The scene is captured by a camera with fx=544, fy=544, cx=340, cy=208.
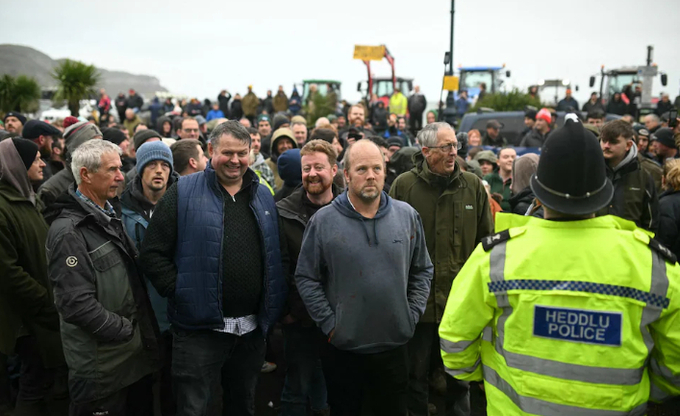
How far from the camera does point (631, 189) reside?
4.68m

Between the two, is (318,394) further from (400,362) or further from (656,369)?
(656,369)

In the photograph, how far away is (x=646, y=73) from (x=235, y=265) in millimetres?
21569

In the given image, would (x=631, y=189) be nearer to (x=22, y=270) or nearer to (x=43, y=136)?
(x=22, y=270)

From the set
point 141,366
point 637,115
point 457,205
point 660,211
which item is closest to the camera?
point 141,366

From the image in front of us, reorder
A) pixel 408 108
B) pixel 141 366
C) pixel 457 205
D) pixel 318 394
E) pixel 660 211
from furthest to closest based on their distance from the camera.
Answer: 1. pixel 408 108
2. pixel 660 211
3. pixel 318 394
4. pixel 457 205
5. pixel 141 366

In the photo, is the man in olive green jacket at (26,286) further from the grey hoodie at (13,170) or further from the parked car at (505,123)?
the parked car at (505,123)

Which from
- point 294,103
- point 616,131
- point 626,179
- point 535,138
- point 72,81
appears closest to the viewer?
point 616,131

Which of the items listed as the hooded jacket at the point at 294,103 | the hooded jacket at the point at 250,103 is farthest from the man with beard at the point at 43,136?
the hooded jacket at the point at 294,103

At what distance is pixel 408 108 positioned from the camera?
19.5 metres

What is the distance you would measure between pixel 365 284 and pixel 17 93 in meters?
18.8

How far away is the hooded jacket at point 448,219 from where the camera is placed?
397cm

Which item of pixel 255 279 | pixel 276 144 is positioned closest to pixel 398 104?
pixel 276 144

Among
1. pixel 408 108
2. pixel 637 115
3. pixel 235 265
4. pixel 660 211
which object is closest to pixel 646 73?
pixel 637 115

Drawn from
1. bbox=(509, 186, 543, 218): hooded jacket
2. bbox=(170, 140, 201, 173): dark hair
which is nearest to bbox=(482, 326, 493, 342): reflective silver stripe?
bbox=(509, 186, 543, 218): hooded jacket
